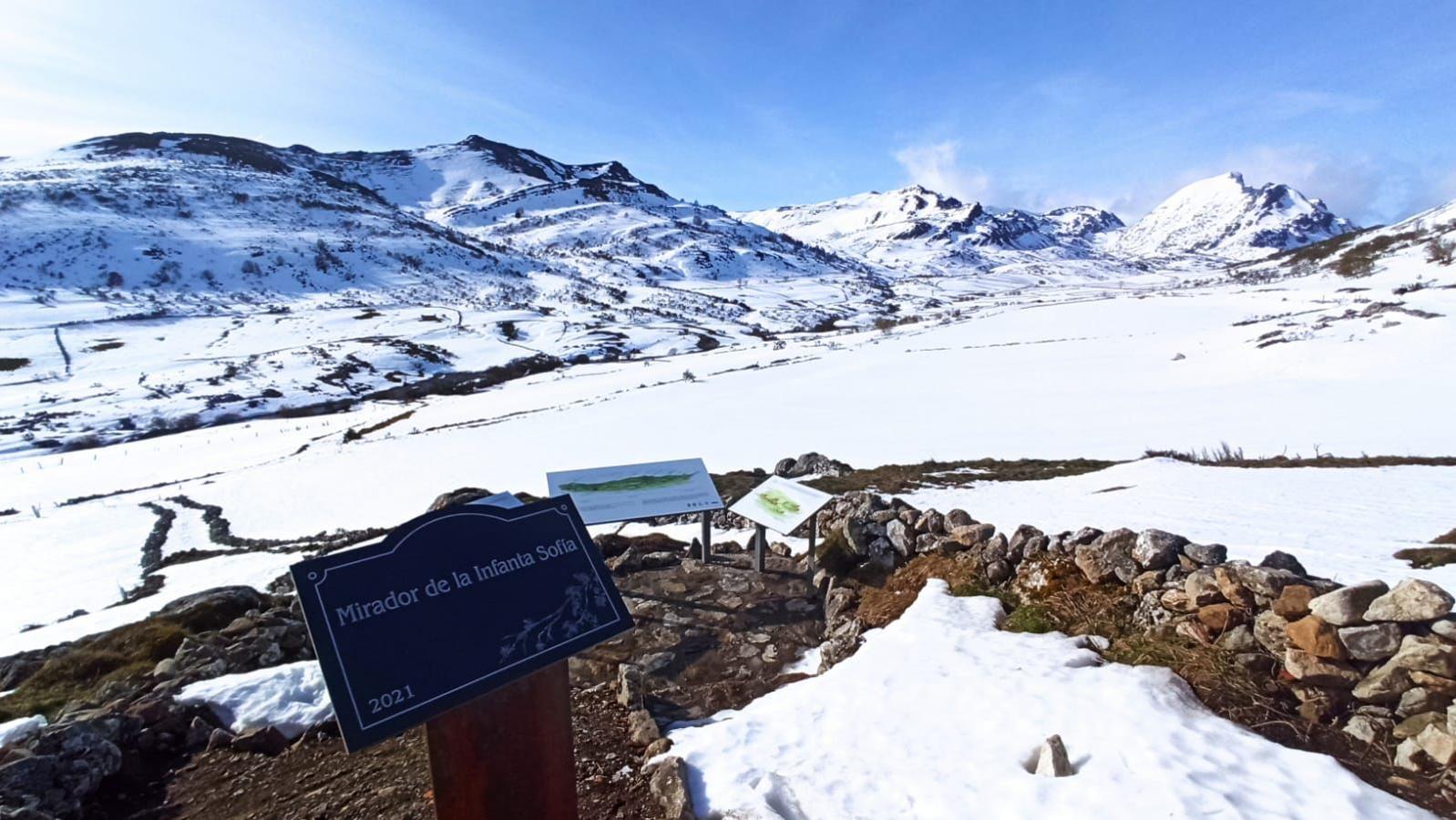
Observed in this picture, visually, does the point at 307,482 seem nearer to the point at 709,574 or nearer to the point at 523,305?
the point at 709,574

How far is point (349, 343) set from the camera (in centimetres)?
7525

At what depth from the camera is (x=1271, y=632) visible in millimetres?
4707

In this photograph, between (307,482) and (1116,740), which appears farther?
(307,482)

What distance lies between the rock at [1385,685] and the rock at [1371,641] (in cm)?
7

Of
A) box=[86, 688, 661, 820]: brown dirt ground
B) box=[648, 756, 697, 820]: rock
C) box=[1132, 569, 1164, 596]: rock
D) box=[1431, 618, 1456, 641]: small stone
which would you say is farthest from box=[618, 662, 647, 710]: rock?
box=[1431, 618, 1456, 641]: small stone

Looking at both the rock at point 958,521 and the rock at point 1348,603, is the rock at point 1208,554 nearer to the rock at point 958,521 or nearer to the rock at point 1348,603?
the rock at point 1348,603

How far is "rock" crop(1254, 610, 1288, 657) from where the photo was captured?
15.2 ft

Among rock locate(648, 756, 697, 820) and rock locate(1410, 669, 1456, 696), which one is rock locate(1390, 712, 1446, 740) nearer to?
rock locate(1410, 669, 1456, 696)

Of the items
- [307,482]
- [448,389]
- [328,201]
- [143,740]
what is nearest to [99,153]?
[328,201]

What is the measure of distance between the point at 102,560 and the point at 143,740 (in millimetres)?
18510

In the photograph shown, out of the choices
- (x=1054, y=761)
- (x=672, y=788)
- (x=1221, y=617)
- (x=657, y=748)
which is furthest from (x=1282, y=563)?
(x=657, y=748)

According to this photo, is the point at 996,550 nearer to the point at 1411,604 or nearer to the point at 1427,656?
the point at 1411,604

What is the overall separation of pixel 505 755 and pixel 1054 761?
3.34 meters

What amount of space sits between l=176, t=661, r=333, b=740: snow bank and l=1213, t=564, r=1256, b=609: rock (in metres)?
→ 7.84
